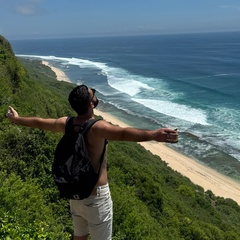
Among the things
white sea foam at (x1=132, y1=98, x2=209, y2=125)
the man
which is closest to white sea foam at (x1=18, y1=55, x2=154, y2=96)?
white sea foam at (x1=132, y1=98, x2=209, y2=125)

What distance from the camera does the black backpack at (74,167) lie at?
3.18m

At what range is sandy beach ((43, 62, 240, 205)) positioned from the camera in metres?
23.9

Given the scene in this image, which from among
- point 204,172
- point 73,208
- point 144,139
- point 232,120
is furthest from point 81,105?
point 232,120

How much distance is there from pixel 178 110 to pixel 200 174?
16.4 metres

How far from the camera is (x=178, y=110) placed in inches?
1640

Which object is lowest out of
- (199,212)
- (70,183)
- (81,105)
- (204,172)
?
(204,172)

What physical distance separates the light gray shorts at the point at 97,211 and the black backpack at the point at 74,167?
154 millimetres

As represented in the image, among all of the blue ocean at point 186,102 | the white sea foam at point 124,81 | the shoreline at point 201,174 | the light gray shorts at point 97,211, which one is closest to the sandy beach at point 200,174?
the shoreline at point 201,174

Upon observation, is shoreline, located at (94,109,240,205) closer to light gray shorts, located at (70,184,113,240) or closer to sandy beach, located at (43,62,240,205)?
sandy beach, located at (43,62,240,205)

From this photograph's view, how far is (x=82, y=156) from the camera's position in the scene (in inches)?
125

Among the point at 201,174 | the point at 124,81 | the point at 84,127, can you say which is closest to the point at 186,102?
the point at 201,174

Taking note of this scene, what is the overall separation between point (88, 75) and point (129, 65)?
1504cm

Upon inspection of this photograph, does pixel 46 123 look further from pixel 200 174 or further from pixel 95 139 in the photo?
pixel 200 174

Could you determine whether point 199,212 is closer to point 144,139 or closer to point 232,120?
point 144,139
